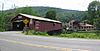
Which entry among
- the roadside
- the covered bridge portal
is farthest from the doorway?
the roadside

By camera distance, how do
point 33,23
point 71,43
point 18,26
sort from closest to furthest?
point 71,43
point 33,23
point 18,26

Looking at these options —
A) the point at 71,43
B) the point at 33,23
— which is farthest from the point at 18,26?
the point at 71,43

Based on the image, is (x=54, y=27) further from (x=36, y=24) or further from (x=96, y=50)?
(x=96, y=50)

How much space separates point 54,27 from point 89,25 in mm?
81232

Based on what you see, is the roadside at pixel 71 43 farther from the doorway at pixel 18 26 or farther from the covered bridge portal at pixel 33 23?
the doorway at pixel 18 26

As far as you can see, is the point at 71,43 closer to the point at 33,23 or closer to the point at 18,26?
the point at 33,23

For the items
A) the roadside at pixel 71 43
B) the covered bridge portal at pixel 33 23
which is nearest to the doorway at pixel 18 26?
the covered bridge portal at pixel 33 23

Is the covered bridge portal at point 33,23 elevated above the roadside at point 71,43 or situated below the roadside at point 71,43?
below

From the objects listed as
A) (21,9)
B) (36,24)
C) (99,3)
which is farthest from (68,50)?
(99,3)

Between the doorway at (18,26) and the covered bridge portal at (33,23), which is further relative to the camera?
the doorway at (18,26)

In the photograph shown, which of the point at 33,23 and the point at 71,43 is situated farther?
the point at 33,23

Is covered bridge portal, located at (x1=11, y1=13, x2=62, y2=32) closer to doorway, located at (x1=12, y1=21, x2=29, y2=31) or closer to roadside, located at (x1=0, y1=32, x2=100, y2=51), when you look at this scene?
doorway, located at (x1=12, y1=21, x2=29, y2=31)

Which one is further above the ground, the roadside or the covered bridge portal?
the roadside

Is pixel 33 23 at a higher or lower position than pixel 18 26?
higher
